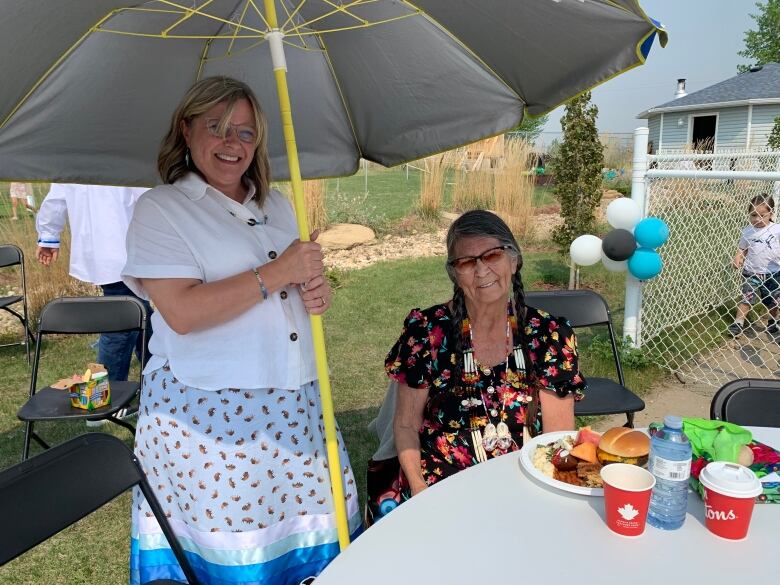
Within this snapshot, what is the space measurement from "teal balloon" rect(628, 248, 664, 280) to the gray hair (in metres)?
2.96

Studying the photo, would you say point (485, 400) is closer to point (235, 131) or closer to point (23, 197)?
point (235, 131)

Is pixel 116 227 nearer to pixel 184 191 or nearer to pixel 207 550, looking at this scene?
pixel 184 191

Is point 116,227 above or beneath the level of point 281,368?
above

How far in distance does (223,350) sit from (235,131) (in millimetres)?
672

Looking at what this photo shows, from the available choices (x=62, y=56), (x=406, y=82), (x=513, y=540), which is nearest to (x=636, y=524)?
(x=513, y=540)

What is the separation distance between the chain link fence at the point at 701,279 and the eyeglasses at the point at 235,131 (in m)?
3.43

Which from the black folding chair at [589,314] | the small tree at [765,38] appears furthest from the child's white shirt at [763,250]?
the small tree at [765,38]

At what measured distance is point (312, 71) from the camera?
7.92 ft

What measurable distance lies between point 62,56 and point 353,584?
174 centimetres

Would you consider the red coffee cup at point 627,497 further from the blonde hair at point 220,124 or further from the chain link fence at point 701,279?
the chain link fence at point 701,279

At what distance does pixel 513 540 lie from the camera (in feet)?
4.34

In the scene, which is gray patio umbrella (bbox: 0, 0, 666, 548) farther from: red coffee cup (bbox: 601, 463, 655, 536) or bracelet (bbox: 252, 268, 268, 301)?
red coffee cup (bbox: 601, 463, 655, 536)

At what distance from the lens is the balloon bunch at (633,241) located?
4.57 meters

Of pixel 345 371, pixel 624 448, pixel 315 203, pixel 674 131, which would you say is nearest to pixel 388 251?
pixel 315 203
